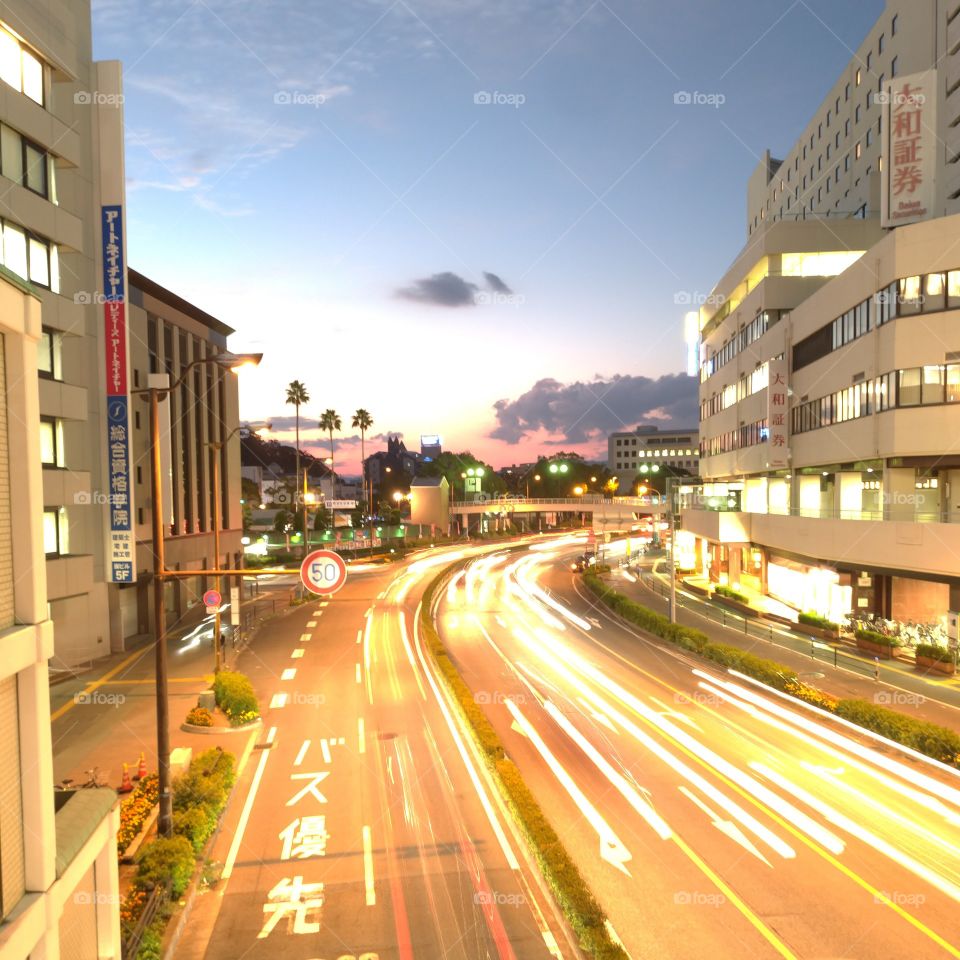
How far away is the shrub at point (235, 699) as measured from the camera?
20984 millimetres

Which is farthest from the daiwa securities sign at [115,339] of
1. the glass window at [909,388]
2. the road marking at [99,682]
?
the glass window at [909,388]

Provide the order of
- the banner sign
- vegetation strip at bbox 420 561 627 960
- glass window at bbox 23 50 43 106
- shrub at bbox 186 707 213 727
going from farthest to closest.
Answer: the banner sign → glass window at bbox 23 50 43 106 → shrub at bbox 186 707 213 727 → vegetation strip at bbox 420 561 627 960

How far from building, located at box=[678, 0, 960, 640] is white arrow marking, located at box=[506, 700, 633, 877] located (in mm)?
19267

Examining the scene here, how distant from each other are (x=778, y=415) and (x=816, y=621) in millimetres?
13869

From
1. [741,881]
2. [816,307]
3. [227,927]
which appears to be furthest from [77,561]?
[816,307]

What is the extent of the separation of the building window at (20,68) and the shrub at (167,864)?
26.0 m

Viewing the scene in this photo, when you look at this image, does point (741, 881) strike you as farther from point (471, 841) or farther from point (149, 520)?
point (149, 520)

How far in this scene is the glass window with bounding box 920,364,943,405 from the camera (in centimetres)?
2827

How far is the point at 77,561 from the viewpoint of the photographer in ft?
88.1

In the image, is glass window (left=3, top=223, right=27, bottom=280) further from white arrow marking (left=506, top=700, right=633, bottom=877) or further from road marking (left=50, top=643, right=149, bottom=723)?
white arrow marking (left=506, top=700, right=633, bottom=877)

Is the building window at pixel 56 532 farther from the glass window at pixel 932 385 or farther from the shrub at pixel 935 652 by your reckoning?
the glass window at pixel 932 385

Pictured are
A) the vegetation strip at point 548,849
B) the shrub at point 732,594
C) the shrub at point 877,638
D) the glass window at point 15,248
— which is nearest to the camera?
the vegetation strip at point 548,849

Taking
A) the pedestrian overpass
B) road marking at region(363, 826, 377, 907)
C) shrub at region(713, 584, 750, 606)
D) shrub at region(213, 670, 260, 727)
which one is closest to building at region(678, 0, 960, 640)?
shrub at region(713, 584, 750, 606)

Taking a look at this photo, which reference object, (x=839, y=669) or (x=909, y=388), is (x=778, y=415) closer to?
(x=909, y=388)
